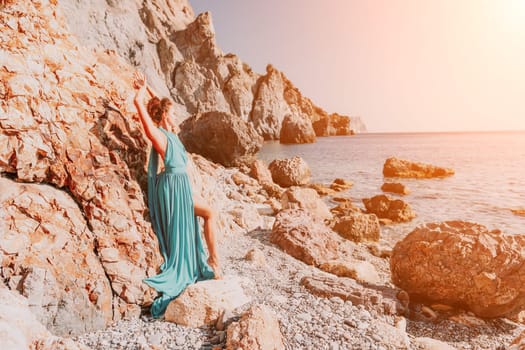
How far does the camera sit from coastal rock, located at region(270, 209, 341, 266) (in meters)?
7.34

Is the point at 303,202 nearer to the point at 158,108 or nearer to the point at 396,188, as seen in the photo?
the point at 158,108

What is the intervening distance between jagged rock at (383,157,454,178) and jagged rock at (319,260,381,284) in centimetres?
2394

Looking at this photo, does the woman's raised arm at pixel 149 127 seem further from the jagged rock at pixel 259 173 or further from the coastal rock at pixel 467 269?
the jagged rock at pixel 259 173

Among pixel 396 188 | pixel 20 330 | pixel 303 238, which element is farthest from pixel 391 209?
pixel 20 330

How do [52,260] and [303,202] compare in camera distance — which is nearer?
[52,260]

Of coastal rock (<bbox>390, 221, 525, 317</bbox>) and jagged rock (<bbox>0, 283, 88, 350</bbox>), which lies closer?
jagged rock (<bbox>0, 283, 88, 350</bbox>)

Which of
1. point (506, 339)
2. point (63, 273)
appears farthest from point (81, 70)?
point (506, 339)

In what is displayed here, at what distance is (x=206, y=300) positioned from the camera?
12.9ft

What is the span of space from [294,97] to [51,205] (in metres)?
115

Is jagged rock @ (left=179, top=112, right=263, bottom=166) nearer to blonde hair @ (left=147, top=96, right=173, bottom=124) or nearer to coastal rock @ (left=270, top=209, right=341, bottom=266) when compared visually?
coastal rock @ (left=270, top=209, right=341, bottom=266)

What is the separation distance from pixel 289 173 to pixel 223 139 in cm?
540

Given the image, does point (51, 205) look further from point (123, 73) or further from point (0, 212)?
point (123, 73)

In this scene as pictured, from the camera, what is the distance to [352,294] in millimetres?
4953

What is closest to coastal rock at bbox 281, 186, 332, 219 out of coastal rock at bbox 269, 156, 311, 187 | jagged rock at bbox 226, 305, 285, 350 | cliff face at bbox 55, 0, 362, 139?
coastal rock at bbox 269, 156, 311, 187
